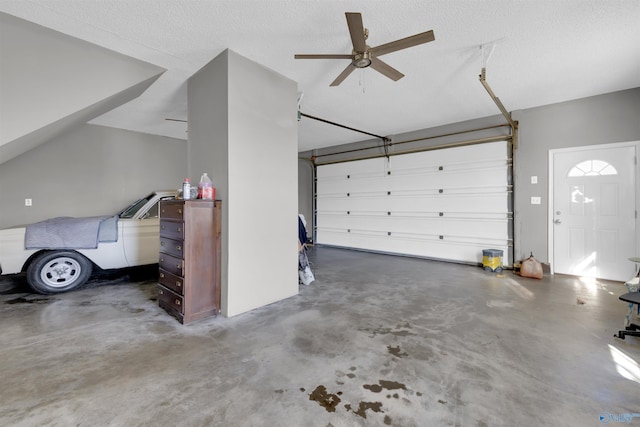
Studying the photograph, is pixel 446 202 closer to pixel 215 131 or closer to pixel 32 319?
pixel 215 131

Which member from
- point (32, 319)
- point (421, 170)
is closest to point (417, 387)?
point (32, 319)

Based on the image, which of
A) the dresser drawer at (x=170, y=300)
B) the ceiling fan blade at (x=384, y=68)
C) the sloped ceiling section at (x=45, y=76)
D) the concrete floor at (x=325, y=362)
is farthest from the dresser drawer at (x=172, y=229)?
the ceiling fan blade at (x=384, y=68)

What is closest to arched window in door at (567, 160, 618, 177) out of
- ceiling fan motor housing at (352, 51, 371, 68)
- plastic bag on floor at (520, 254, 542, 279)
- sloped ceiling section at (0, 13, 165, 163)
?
plastic bag on floor at (520, 254, 542, 279)

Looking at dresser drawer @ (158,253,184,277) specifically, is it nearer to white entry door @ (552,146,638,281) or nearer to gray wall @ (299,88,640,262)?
gray wall @ (299,88,640,262)

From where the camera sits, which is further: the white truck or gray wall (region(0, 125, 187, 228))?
gray wall (region(0, 125, 187, 228))

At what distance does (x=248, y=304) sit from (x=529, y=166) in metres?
5.39

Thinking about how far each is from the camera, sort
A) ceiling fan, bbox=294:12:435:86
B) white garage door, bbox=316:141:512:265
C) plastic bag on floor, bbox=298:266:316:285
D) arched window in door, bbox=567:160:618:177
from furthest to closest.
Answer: white garage door, bbox=316:141:512:265
arched window in door, bbox=567:160:618:177
plastic bag on floor, bbox=298:266:316:285
ceiling fan, bbox=294:12:435:86

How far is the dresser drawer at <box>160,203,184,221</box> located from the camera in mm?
2807

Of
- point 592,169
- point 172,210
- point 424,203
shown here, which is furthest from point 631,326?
point 172,210

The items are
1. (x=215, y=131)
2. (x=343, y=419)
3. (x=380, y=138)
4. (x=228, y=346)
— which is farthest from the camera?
(x=380, y=138)

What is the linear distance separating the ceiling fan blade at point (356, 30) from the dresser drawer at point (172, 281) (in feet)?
9.25

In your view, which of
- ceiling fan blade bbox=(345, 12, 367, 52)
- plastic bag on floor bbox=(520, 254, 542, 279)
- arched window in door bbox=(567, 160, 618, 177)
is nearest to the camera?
ceiling fan blade bbox=(345, 12, 367, 52)

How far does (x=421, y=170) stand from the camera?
6.30 metres

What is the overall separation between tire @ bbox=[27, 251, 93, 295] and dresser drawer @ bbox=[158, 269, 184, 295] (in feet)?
5.23
